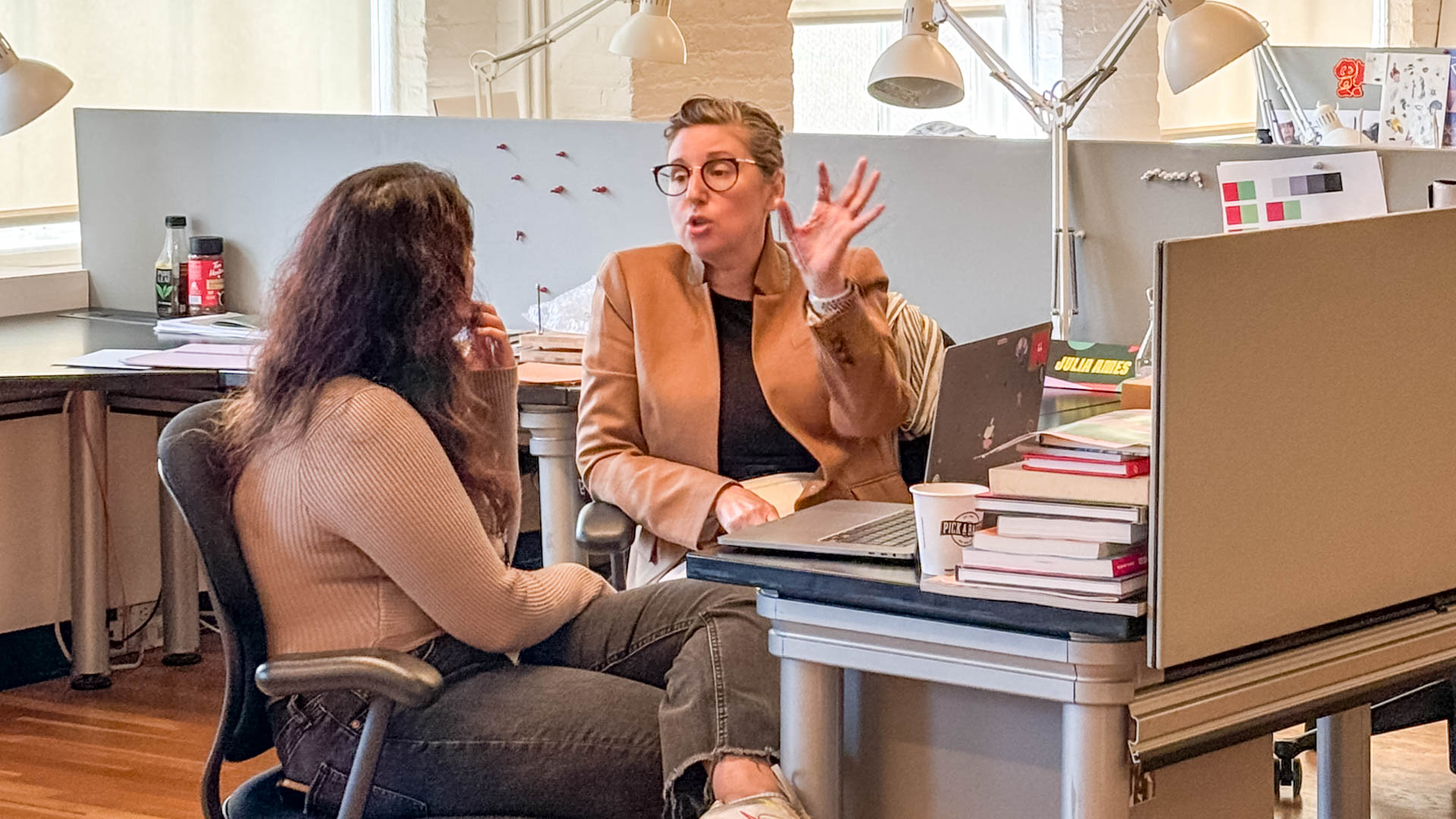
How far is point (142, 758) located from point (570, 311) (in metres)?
1.15

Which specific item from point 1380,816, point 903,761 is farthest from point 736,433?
point 1380,816

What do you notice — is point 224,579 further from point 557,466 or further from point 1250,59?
point 1250,59

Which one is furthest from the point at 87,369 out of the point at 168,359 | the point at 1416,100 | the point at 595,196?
the point at 1416,100

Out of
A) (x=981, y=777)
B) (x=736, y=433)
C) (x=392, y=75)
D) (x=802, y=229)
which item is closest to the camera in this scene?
(x=981, y=777)

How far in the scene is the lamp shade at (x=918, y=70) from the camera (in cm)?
298

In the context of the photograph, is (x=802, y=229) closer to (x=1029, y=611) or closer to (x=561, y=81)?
(x=1029, y=611)

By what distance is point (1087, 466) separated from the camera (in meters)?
1.44

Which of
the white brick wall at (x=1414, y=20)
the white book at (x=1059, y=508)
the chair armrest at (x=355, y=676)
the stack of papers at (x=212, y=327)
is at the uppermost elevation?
the white brick wall at (x=1414, y=20)

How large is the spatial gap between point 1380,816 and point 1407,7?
720 centimetres

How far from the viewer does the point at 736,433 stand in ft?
7.75

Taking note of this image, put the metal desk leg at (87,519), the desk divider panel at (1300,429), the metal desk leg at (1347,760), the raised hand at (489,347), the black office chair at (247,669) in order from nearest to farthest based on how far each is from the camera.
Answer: the desk divider panel at (1300,429), the black office chair at (247,669), the metal desk leg at (1347,760), the raised hand at (489,347), the metal desk leg at (87,519)

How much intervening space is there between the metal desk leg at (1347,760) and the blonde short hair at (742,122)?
105 centimetres

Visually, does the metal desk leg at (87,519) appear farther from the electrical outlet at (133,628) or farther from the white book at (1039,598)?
the white book at (1039,598)

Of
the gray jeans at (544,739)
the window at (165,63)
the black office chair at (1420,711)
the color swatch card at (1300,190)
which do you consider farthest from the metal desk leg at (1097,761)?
the window at (165,63)
